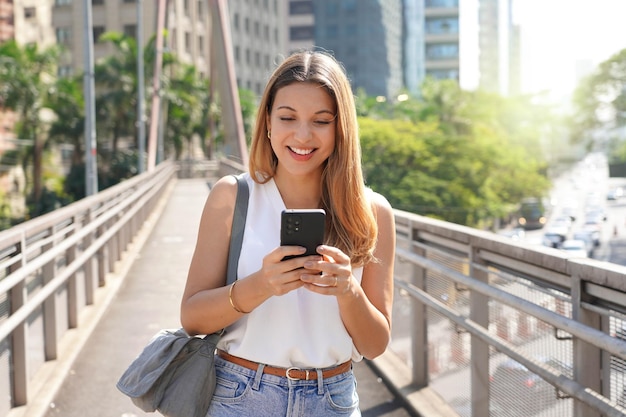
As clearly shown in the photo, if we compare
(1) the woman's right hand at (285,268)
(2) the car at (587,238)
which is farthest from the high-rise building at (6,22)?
(1) the woman's right hand at (285,268)

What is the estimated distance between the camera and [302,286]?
77.6 inches

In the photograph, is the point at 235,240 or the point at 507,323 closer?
the point at 235,240

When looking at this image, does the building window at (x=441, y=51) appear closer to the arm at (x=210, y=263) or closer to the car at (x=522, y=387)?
the car at (x=522, y=387)

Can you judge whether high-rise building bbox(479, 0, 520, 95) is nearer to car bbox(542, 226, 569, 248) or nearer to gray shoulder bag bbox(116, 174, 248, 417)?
car bbox(542, 226, 569, 248)

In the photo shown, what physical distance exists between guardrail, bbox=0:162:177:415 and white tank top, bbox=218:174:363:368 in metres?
2.28

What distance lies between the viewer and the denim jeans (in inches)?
80.4

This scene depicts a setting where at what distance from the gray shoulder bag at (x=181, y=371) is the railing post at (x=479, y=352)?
6.68 ft

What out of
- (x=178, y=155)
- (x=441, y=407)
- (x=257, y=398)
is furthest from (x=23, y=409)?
(x=178, y=155)

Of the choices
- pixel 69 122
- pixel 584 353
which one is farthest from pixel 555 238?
pixel 584 353

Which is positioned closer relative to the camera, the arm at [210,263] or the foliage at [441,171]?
the arm at [210,263]

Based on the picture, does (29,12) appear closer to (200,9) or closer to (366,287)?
(200,9)

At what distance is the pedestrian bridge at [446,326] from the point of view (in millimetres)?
2902

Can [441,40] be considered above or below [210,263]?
above

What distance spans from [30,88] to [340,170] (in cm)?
4022
